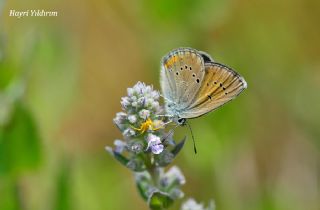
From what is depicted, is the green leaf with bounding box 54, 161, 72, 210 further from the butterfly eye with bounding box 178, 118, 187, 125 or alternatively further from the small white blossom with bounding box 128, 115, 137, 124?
the small white blossom with bounding box 128, 115, 137, 124

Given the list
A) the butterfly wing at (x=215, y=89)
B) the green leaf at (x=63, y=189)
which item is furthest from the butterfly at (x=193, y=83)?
the green leaf at (x=63, y=189)

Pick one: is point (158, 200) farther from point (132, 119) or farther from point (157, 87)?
point (157, 87)

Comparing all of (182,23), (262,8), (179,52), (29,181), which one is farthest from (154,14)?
(179,52)

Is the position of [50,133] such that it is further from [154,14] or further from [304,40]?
[304,40]

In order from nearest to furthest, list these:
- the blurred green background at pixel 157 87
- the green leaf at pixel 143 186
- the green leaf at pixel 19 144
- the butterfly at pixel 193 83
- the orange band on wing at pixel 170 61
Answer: the green leaf at pixel 143 186, the butterfly at pixel 193 83, the orange band on wing at pixel 170 61, the green leaf at pixel 19 144, the blurred green background at pixel 157 87

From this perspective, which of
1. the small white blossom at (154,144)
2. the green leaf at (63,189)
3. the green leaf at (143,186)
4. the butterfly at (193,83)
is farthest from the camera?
the green leaf at (63,189)

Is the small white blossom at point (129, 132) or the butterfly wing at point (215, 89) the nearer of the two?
the small white blossom at point (129, 132)

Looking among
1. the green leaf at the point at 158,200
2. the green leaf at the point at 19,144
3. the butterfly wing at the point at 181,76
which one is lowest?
the green leaf at the point at 158,200

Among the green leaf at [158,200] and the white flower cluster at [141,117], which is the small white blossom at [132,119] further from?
the green leaf at [158,200]

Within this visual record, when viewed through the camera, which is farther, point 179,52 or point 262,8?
point 262,8
